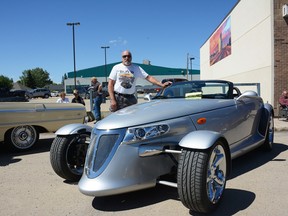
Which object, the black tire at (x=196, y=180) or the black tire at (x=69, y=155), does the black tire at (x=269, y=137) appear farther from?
the black tire at (x=69, y=155)

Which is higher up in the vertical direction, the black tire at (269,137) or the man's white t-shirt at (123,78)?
the man's white t-shirt at (123,78)

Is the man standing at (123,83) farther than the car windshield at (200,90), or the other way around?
the man standing at (123,83)

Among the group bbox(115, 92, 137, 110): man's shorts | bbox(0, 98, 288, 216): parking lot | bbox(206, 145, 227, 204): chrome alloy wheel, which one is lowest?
bbox(0, 98, 288, 216): parking lot

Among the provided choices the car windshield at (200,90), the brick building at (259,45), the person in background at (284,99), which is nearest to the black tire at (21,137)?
the car windshield at (200,90)

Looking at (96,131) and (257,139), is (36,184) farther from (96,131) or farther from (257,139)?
(257,139)

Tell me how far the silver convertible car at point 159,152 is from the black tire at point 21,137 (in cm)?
268

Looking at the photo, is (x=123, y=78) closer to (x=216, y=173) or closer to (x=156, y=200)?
(x=156, y=200)

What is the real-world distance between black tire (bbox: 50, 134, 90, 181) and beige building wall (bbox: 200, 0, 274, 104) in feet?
31.9

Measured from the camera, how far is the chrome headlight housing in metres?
3.38

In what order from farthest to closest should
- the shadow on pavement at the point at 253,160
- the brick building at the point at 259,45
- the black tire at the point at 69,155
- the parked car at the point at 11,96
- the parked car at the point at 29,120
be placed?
the brick building at the point at 259,45, the parked car at the point at 11,96, the parked car at the point at 29,120, the shadow on pavement at the point at 253,160, the black tire at the point at 69,155

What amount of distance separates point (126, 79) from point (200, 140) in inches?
106

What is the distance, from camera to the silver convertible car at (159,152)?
10.3ft

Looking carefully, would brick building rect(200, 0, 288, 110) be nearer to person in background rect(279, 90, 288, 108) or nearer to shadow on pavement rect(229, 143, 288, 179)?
person in background rect(279, 90, 288, 108)

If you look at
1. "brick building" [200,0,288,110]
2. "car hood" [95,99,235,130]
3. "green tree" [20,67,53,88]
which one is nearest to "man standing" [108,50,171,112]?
"car hood" [95,99,235,130]
